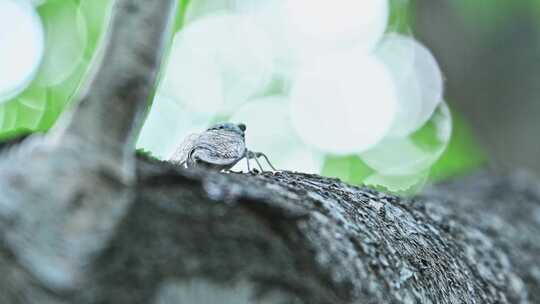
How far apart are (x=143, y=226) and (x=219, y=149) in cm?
65

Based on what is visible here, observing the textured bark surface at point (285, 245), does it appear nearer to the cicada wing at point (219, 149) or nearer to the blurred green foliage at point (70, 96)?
the cicada wing at point (219, 149)

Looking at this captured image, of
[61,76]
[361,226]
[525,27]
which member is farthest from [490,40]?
[61,76]

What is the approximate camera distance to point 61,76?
3.90 meters

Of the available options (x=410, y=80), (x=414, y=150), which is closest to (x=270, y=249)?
(x=414, y=150)

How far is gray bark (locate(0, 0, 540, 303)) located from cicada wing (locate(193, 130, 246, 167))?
34 cm

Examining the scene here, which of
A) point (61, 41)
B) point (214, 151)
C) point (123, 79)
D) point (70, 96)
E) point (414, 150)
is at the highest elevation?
point (414, 150)

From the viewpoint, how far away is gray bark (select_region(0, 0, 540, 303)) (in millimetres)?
552

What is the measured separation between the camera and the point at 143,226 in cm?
60

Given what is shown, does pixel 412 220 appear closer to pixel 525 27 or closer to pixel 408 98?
pixel 525 27

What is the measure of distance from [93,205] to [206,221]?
0.44 ft

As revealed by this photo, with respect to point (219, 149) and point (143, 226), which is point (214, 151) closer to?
point (219, 149)

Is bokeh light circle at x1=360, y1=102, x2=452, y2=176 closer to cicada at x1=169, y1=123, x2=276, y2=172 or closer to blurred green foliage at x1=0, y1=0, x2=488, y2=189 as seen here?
blurred green foliage at x1=0, y1=0, x2=488, y2=189

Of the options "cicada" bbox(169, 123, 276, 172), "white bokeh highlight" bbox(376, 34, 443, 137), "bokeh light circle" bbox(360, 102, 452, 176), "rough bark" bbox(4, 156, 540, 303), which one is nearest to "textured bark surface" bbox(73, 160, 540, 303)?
"rough bark" bbox(4, 156, 540, 303)

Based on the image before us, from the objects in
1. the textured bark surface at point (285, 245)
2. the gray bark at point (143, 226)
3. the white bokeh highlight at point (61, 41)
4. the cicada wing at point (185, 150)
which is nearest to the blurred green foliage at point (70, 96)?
the white bokeh highlight at point (61, 41)
